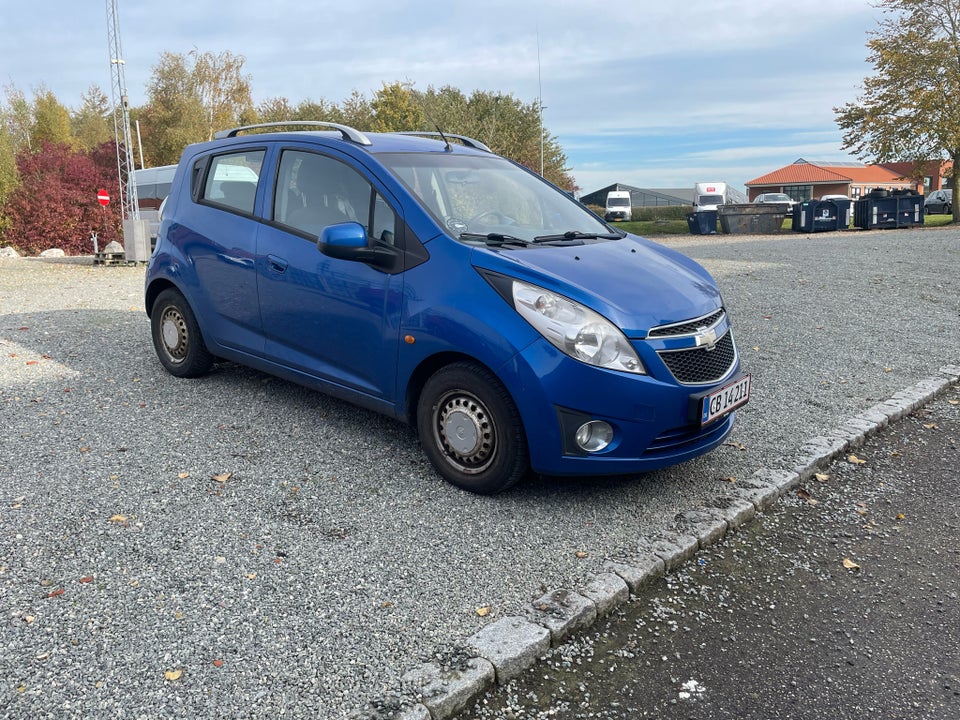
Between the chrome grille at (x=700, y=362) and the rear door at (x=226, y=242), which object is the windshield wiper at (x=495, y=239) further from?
the rear door at (x=226, y=242)

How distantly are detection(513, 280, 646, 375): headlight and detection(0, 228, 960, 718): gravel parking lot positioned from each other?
83 centimetres

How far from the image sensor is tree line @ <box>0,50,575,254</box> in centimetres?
3578

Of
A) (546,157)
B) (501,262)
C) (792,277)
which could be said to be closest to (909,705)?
(501,262)

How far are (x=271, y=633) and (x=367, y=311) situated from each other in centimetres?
202

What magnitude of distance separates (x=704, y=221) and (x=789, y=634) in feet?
96.0

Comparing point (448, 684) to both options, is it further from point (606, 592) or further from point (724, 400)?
point (724, 400)

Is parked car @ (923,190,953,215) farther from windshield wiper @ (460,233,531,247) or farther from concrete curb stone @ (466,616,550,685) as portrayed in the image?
concrete curb stone @ (466,616,550,685)

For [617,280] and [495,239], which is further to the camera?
[495,239]

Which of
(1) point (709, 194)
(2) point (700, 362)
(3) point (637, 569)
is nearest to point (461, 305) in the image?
(2) point (700, 362)

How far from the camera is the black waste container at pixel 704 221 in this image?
30703mm

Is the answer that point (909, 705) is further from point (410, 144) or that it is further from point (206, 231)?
point (206, 231)

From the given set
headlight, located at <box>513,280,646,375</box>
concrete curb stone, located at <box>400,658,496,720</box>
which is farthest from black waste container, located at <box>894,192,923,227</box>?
concrete curb stone, located at <box>400,658,496,720</box>

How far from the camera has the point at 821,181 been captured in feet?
251

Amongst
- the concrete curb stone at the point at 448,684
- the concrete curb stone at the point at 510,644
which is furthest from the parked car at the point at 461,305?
the concrete curb stone at the point at 448,684
